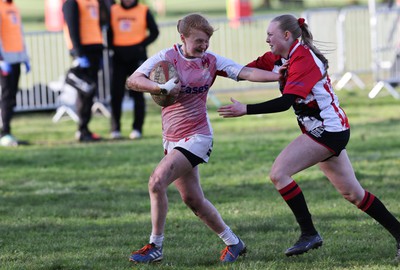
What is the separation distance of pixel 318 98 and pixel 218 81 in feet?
44.4

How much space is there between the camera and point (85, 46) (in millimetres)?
14305

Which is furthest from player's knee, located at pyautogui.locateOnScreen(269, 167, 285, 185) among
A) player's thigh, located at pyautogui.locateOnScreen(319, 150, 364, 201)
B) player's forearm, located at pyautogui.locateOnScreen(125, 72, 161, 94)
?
player's forearm, located at pyautogui.locateOnScreen(125, 72, 161, 94)

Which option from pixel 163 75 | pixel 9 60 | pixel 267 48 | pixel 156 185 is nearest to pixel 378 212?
pixel 156 185

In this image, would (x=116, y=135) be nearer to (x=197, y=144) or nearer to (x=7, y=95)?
(x=7, y=95)

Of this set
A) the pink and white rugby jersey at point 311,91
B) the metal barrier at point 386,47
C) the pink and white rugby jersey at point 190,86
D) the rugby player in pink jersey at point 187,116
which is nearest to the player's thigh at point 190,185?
the rugby player in pink jersey at point 187,116

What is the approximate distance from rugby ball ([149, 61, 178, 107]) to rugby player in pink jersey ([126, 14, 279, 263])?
0.17ft

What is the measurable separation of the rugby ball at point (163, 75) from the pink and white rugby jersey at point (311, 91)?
2.50ft

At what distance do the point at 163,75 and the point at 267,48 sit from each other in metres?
13.9

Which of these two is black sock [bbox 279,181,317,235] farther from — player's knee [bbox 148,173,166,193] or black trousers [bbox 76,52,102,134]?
black trousers [bbox 76,52,102,134]

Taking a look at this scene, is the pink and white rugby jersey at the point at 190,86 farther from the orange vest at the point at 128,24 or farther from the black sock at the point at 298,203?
the orange vest at the point at 128,24

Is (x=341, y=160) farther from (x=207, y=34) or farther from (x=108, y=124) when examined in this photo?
(x=108, y=124)

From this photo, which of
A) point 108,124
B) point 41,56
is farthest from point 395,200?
point 41,56

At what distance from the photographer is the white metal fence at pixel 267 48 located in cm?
1825

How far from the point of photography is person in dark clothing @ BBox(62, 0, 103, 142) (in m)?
14.1
